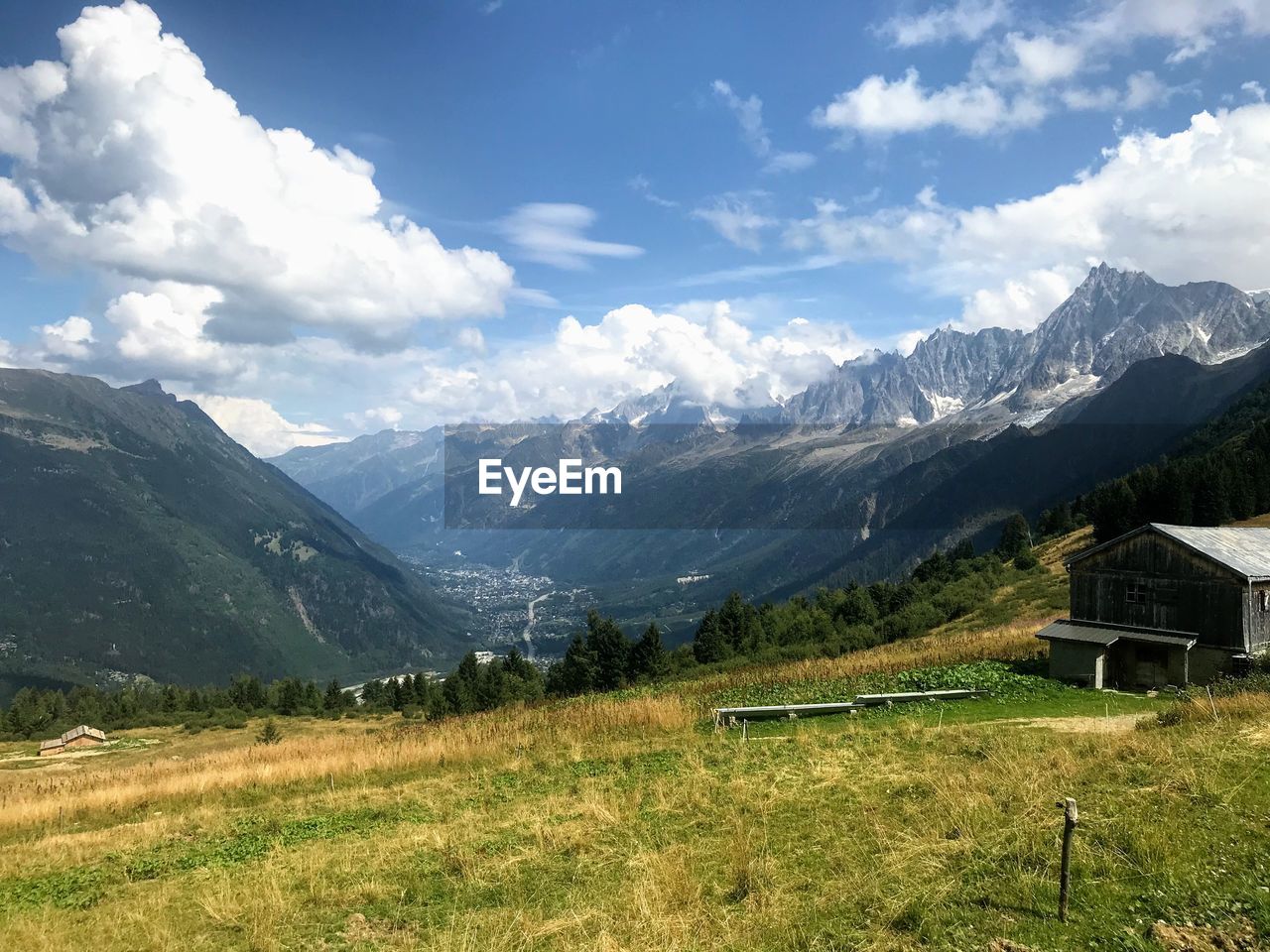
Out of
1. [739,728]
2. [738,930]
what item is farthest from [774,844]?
[739,728]

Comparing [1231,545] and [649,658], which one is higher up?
[1231,545]

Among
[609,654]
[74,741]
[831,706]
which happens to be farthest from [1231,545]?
[74,741]

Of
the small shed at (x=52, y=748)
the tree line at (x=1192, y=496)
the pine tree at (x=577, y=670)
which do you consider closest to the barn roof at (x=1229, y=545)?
the pine tree at (x=577, y=670)

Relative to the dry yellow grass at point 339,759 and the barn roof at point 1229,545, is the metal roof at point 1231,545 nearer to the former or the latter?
the barn roof at point 1229,545

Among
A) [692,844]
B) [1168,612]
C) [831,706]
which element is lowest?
[831,706]

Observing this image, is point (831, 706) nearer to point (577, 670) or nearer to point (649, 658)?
point (649, 658)

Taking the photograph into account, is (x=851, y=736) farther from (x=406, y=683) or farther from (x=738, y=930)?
(x=406, y=683)
